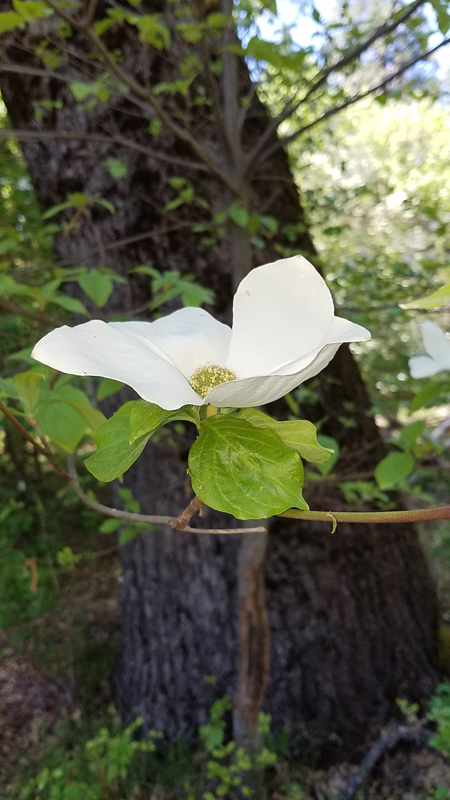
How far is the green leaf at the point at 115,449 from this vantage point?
14.3 inches

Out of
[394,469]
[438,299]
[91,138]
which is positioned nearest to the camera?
[438,299]

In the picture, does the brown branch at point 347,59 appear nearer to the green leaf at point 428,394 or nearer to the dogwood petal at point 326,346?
the green leaf at point 428,394

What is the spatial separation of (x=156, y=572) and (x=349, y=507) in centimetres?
79

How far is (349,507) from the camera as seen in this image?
1.45 meters

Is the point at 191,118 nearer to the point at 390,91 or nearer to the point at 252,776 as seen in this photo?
the point at 390,91

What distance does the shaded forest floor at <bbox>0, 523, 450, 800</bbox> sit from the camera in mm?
1584

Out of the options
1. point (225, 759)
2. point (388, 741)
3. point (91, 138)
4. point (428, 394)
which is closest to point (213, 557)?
point (225, 759)

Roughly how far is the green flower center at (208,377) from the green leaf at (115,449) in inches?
2.3

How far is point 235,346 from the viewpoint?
16.2 inches

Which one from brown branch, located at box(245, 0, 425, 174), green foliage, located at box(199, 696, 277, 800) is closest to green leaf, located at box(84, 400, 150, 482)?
brown branch, located at box(245, 0, 425, 174)

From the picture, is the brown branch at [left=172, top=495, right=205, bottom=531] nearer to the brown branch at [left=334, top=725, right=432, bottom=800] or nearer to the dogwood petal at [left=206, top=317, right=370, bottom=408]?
the dogwood petal at [left=206, top=317, right=370, bottom=408]

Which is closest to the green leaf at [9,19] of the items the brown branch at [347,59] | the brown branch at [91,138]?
the brown branch at [91,138]

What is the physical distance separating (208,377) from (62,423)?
11.3 inches

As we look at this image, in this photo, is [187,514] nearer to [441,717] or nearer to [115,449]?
[115,449]
